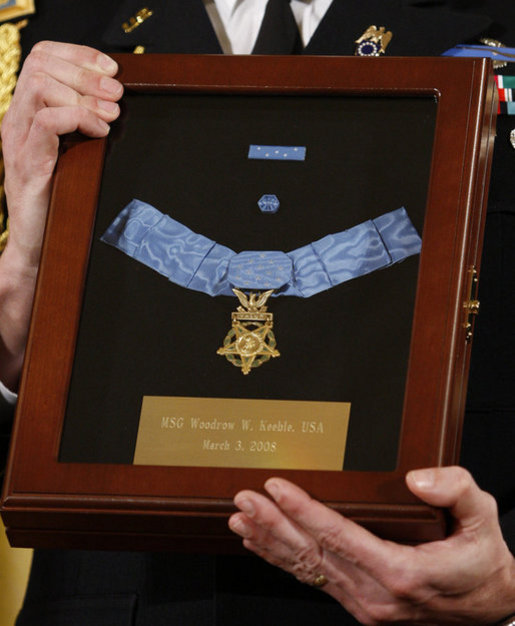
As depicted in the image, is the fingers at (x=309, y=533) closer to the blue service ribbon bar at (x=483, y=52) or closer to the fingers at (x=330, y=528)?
the fingers at (x=330, y=528)

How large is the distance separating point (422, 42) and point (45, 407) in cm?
78

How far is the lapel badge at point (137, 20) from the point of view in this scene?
5.48 feet

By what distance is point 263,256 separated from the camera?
1198 mm

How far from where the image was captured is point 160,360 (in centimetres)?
117

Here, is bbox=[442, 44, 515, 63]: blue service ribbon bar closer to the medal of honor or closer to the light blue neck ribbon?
the light blue neck ribbon

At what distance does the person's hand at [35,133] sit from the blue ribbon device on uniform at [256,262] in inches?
6.5

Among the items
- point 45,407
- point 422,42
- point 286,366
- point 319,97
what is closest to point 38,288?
point 45,407

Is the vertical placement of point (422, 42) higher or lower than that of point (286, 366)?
higher

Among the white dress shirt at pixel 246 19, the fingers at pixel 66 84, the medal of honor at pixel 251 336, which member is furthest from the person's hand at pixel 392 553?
the white dress shirt at pixel 246 19

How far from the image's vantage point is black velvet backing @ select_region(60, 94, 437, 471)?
1123 millimetres

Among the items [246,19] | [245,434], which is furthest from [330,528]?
[246,19]

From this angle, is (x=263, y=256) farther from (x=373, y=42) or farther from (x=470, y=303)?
(x=373, y=42)

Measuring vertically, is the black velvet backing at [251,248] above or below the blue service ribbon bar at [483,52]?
below

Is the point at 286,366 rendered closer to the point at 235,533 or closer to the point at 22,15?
the point at 235,533
